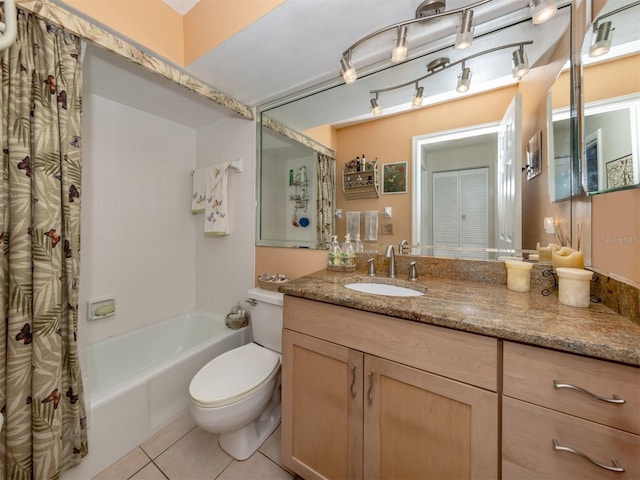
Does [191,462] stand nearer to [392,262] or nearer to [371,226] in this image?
[392,262]

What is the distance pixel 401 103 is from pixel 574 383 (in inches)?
58.0

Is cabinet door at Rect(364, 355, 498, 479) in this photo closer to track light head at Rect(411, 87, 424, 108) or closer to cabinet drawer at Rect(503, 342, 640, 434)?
cabinet drawer at Rect(503, 342, 640, 434)

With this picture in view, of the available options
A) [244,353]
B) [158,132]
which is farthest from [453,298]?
[158,132]

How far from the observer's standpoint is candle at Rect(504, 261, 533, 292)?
101 centimetres

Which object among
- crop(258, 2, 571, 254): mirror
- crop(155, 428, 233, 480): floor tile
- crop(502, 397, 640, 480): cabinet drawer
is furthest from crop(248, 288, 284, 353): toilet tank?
crop(502, 397, 640, 480): cabinet drawer

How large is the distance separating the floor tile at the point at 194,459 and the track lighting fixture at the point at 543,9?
236cm

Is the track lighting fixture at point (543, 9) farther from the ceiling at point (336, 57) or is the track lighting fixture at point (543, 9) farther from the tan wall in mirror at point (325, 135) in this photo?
the tan wall in mirror at point (325, 135)

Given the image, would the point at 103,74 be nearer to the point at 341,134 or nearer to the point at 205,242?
the point at 205,242

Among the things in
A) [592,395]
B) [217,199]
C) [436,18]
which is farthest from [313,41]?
[592,395]

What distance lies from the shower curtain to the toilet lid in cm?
54

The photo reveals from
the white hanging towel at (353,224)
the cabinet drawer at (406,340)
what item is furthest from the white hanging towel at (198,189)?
the cabinet drawer at (406,340)

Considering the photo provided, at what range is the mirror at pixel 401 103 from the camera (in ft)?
3.70

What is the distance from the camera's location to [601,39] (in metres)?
0.80

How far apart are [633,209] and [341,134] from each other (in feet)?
4.50
